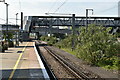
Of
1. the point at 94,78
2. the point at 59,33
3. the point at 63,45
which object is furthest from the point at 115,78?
the point at 59,33

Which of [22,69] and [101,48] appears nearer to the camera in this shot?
[22,69]

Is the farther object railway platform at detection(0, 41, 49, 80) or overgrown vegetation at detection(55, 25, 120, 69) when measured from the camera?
overgrown vegetation at detection(55, 25, 120, 69)

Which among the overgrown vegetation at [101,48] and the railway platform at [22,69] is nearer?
the railway platform at [22,69]

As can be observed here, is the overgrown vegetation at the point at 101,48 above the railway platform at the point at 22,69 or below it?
above

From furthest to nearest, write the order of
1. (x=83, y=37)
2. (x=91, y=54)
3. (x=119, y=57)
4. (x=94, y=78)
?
(x=83, y=37) → (x=91, y=54) → (x=119, y=57) → (x=94, y=78)

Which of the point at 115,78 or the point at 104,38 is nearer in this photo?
the point at 115,78

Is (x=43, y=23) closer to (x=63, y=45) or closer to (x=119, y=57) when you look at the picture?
(x=63, y=45)

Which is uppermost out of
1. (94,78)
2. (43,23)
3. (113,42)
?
(43,23)

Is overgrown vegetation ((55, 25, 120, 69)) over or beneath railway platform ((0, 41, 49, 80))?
over

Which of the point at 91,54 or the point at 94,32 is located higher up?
the point at 94,32

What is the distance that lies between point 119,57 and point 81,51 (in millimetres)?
4242

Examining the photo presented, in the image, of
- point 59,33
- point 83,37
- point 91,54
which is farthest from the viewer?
point 59,33

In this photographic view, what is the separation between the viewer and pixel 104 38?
21.3 metres

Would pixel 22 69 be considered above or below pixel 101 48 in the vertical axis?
below
